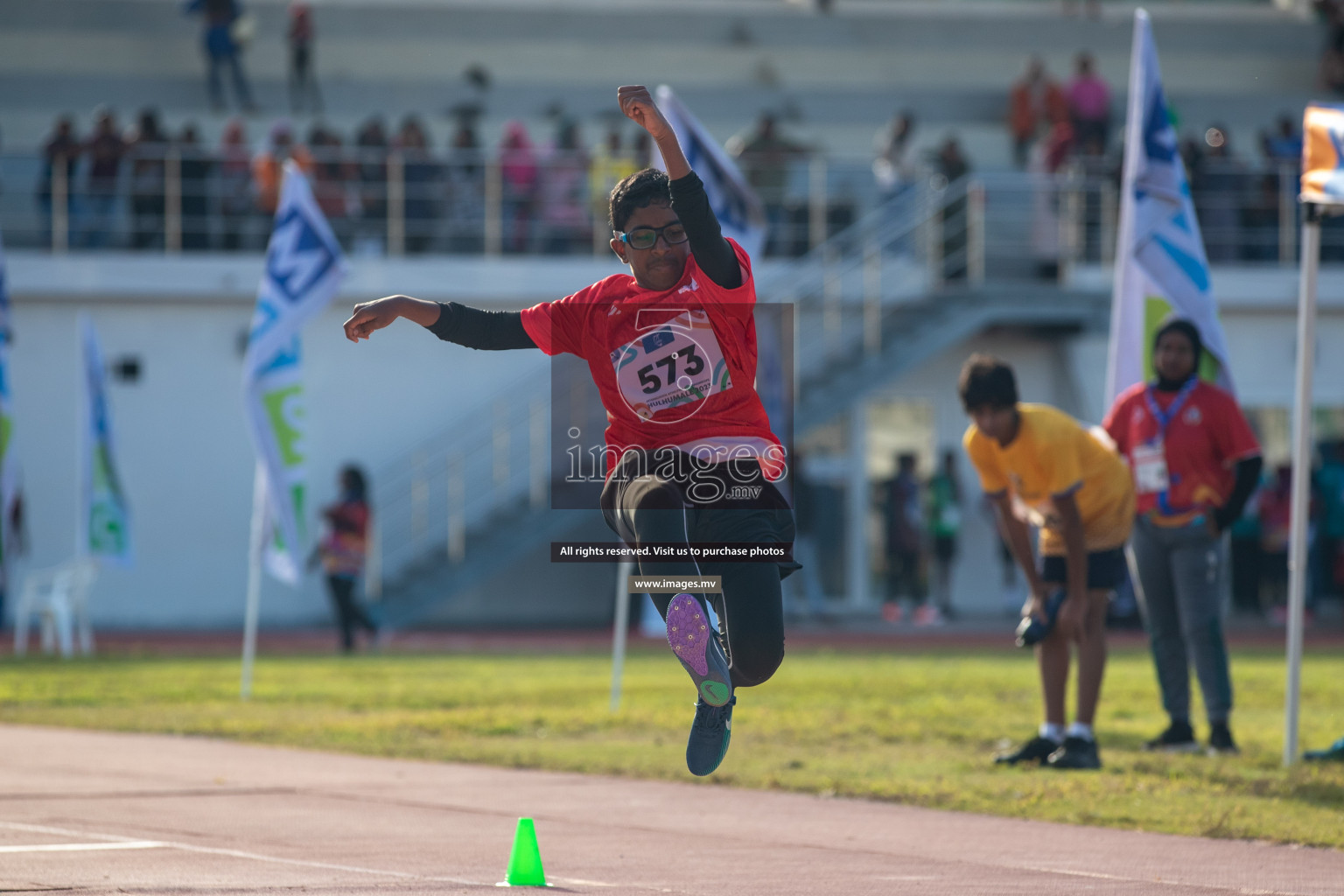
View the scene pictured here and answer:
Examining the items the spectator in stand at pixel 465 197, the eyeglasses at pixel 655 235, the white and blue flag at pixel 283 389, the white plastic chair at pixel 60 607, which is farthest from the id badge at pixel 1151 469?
the spectator in stand at pixel 465 197

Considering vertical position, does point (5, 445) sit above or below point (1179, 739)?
above

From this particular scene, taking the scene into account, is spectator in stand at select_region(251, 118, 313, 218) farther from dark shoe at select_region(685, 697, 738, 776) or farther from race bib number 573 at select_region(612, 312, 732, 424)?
dark shoe at select_region(685, 697, 738, 776)

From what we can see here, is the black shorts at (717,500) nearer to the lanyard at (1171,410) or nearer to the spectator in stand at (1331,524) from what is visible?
the lanyard at (1171,410)

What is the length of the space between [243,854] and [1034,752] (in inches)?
170

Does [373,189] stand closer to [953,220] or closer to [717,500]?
[953,220]

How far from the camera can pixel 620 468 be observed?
242 inches

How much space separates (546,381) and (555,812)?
50.8 ft

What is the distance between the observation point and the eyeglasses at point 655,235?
584cm

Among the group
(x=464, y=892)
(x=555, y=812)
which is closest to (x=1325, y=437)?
(x=555, y=812)

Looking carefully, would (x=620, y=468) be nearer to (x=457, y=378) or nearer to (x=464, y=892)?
(x=464, y=892)

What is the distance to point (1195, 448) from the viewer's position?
959 centimetres

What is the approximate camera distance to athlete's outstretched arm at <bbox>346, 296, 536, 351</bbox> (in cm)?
598

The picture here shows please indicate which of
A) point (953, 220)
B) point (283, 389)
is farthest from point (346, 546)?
point (953, 220)

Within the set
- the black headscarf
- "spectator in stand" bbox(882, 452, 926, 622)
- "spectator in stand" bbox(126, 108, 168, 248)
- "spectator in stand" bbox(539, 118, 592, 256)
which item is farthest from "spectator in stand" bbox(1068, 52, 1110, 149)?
the black headscarf
